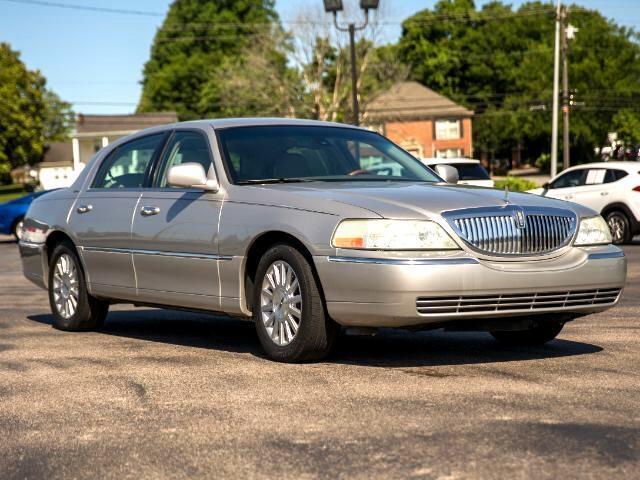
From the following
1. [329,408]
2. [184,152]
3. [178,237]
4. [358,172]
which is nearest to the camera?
[329,408]

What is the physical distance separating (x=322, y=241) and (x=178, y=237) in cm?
159

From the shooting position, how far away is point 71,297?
1011 centimetres

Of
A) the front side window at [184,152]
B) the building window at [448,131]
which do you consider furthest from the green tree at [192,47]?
the front side window at [184,152]

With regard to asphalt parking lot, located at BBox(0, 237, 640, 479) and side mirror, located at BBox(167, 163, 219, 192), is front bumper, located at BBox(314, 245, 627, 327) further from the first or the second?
side mirror, located at BBox(167, 163, 219, 192)

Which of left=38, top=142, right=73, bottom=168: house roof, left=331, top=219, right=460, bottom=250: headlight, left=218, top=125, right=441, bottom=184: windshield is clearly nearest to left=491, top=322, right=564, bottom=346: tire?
left=218, top=125, right=441, bottom=184: windshield

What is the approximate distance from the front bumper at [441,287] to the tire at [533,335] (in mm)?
830

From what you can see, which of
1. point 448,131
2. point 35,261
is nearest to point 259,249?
point 35,261

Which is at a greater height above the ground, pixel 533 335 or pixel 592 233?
pixel 592 233

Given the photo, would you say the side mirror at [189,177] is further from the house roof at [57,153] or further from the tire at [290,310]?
the house roof at [57,153]

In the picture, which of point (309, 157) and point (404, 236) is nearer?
point (404, 236)

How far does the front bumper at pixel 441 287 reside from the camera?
7.02 meters

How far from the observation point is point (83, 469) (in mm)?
4934

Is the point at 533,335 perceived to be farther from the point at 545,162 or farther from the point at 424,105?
the point at 545,162

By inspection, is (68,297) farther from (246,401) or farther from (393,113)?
(393,113)
